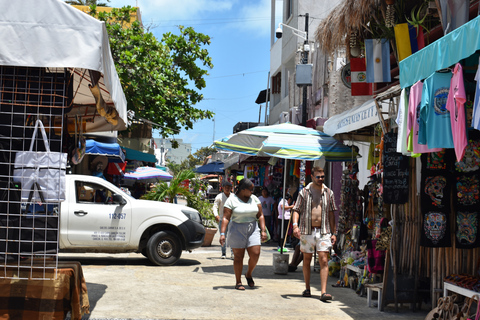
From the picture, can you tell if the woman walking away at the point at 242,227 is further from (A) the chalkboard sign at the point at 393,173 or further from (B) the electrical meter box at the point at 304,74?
(B) the electrical meter box at the point at 304,74

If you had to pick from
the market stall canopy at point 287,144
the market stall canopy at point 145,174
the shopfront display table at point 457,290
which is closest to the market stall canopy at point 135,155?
the market stall canopy at point 145,174

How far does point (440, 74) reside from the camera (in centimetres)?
554

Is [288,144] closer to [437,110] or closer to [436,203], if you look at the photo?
[436,203]

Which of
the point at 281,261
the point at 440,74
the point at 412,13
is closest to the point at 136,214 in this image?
the point at 281,261

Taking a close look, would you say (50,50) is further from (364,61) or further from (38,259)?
(364,61)

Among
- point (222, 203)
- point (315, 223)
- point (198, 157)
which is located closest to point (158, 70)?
point (222, 203)

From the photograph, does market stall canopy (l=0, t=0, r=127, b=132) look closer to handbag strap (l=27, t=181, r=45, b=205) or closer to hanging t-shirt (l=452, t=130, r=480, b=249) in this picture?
handbag strap (l=27, t=181, r=45, b=205)

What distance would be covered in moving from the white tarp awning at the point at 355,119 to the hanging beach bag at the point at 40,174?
190 inches

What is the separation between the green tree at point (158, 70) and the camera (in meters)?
20.3

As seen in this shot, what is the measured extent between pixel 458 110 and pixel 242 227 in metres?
4.73

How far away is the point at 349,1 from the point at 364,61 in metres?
1.94

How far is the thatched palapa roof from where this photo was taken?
8.69 m

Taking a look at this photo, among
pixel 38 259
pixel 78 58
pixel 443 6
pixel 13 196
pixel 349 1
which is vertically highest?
pixel 349 1

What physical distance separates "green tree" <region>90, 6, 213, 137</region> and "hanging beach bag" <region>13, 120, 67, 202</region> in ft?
48.3
